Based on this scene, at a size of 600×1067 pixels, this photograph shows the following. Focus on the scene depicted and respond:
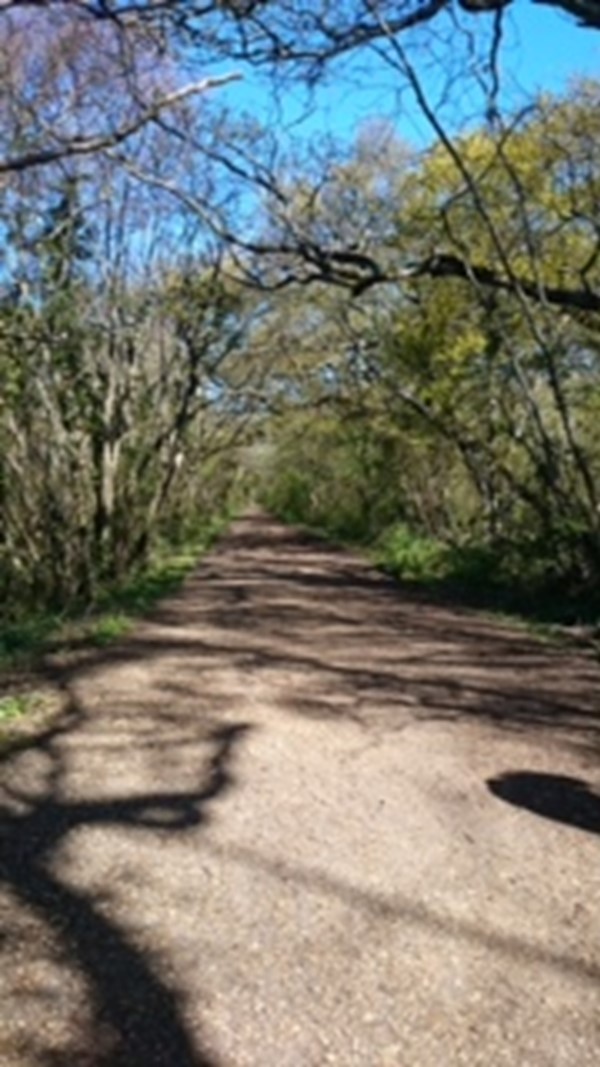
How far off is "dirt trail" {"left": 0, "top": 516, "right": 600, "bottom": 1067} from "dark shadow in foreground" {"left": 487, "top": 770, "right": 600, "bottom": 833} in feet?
0.06

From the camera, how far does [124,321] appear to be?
59.0 ft

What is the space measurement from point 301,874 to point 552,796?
1.76m

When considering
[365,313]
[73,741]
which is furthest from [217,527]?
[73,741]

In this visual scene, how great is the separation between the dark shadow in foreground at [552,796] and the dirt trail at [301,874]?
0.06ft

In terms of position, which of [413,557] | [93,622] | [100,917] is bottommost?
[100,917]

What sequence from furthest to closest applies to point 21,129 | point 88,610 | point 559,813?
1. point 88,610
2. point 21,129
3. point 559,813

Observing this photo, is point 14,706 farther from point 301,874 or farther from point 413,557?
point 413,557

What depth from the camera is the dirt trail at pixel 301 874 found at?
11.4ft

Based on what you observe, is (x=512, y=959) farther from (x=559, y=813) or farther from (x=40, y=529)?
(x=40, y=529)

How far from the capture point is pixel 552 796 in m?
5.83

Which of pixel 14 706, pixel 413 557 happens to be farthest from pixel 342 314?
pixel 14 706

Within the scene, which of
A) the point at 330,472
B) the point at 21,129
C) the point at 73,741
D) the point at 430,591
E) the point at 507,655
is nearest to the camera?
the point at 73,741

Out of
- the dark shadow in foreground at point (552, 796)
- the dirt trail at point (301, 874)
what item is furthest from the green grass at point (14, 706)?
the dark shadow in foreground at point (552, 796)

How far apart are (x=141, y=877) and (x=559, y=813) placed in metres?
2.15
